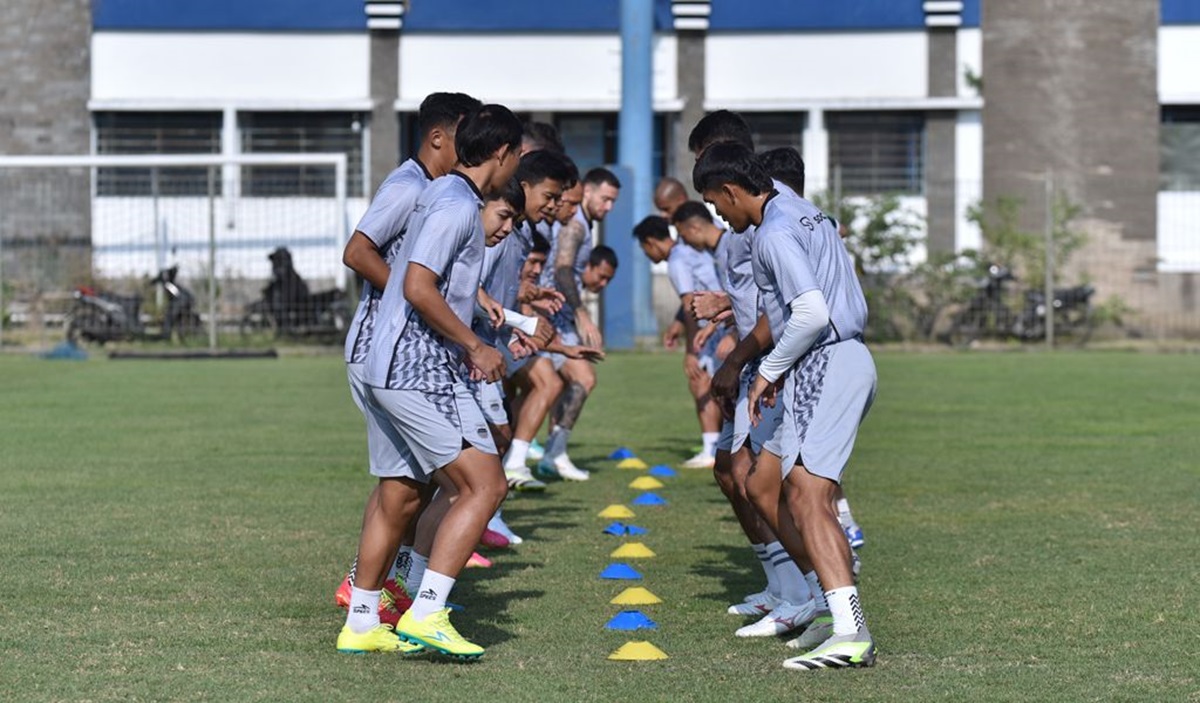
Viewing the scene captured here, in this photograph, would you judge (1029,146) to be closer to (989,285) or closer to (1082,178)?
(1082,178)

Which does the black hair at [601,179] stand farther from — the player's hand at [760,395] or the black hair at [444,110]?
the player's hand at [760,395]

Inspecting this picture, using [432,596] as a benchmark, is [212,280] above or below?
above

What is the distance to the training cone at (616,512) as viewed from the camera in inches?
419

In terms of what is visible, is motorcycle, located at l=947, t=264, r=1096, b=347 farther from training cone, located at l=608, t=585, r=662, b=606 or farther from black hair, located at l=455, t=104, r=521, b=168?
black hair, located at l=455, t=104, r=521, b=168

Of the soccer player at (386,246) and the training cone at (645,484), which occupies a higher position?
the soccer player at (386,246)

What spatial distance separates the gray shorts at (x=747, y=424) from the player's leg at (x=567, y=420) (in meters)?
4.74

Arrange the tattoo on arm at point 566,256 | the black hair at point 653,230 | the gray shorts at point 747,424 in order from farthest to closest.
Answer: the black hair at point 653,230
the tattoo on arm at point 566,256
the gray shorts at point 747,424

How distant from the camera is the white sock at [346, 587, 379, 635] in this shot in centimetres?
682

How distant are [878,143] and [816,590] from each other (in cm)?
2921

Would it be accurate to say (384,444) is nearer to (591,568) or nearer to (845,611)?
(845,611)

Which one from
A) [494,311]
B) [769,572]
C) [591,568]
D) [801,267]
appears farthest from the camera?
[591,568]

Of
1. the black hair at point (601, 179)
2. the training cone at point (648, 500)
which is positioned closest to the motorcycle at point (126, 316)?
the black hair at point (601, 179)

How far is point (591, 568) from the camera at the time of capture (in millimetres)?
8805

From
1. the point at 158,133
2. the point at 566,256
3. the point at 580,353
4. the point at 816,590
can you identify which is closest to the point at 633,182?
the point at 158,133
